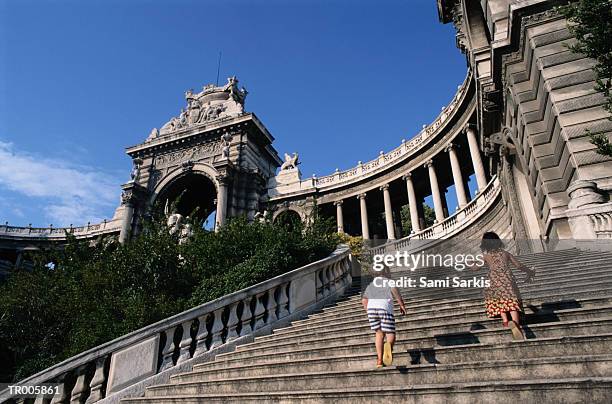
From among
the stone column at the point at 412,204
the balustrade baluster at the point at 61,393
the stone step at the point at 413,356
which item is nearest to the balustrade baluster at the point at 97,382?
the balustrade baluster at the point at 61,393

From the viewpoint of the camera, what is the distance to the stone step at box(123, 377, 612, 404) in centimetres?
293

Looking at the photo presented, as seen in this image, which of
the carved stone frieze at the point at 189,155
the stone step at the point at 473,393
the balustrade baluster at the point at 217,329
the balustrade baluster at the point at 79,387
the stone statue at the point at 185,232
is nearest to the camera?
the stone step at the point at 473,393

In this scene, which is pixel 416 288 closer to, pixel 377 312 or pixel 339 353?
pixel 339 353

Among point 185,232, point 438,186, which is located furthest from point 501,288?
point 438,186

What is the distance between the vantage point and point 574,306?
4.91 meters

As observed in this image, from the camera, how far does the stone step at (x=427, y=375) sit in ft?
11.2

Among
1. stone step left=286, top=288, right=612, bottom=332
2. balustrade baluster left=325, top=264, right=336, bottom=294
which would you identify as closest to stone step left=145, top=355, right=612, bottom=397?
stone step left=286, top=288, right=612, bottom=332

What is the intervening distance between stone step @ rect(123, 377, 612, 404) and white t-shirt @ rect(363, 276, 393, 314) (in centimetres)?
99

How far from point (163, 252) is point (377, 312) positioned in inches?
359

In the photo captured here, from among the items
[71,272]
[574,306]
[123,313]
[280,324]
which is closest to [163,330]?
[280,324]

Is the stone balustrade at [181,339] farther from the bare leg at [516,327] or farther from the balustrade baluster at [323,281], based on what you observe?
the bare leg at [516,327]

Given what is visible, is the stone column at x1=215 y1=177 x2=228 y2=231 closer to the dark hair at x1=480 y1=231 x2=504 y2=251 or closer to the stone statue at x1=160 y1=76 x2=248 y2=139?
the stone statue at x1=160 y1=76 x2=248 y2=139

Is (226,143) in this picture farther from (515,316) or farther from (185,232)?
(515,316)

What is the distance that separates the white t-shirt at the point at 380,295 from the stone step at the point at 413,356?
0.61m
